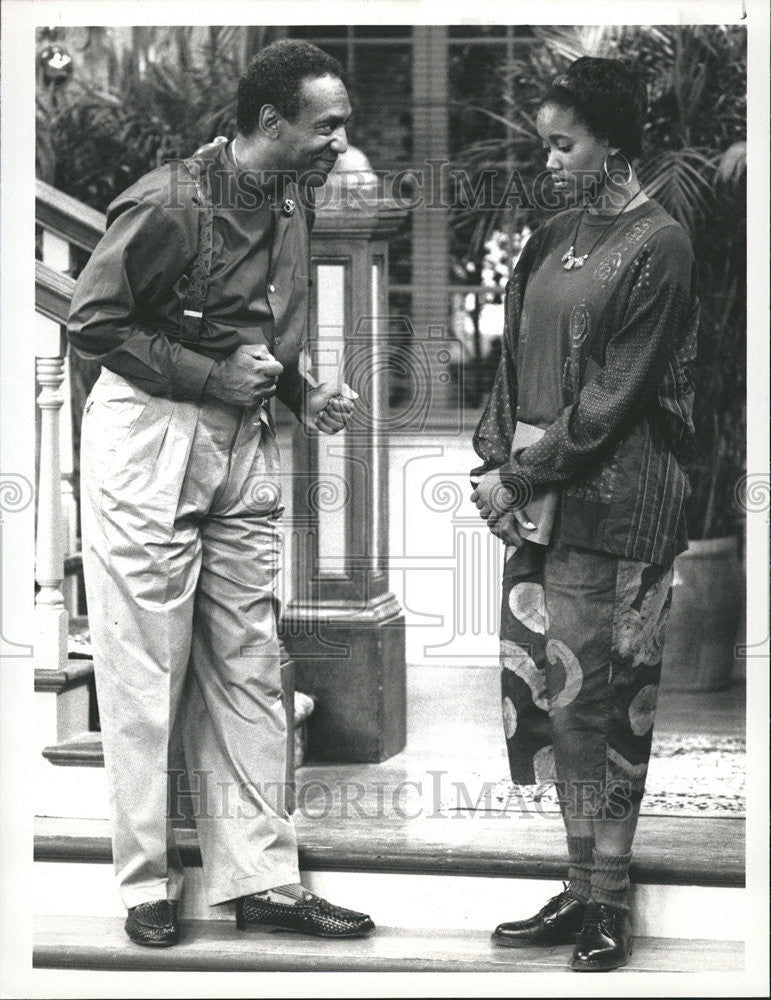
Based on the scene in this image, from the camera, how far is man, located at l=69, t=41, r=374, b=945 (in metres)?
3.09

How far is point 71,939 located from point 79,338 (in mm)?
1196

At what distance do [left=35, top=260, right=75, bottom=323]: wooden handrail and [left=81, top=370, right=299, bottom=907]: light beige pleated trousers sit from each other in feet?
2.34

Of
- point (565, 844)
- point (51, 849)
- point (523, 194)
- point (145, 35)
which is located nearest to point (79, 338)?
point (51, 849)

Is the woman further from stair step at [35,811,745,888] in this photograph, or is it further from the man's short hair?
the man's short hair

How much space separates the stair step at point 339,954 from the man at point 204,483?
1.6 inches

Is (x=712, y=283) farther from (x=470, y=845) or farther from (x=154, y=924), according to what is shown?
(x=154, y=924)

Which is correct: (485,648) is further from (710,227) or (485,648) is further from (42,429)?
(42,429)

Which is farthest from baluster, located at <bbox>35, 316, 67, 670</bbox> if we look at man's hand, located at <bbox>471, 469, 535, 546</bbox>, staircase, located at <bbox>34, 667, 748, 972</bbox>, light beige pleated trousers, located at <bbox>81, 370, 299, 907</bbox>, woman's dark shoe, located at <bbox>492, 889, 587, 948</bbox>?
woman's dark shoe, located at <bbox>492, 889, 587, 948</bbox>

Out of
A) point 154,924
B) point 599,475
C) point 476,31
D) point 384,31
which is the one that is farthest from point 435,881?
point 476,31

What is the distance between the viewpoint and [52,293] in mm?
3842

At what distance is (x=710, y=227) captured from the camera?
5.00 m

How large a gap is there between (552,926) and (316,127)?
5.25 feet

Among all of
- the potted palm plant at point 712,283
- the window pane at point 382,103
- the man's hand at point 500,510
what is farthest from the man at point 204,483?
the window pane at point 382,103

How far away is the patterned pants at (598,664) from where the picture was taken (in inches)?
122
